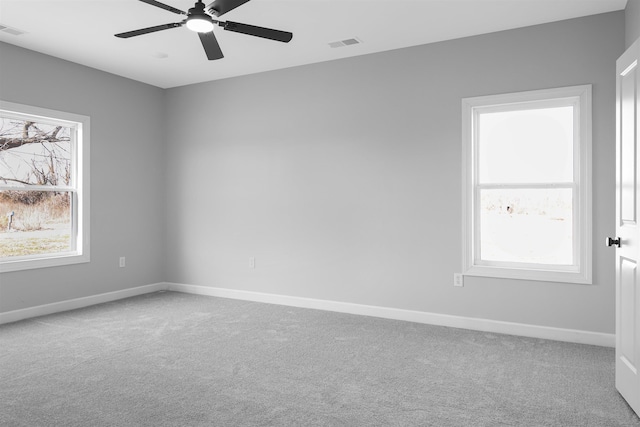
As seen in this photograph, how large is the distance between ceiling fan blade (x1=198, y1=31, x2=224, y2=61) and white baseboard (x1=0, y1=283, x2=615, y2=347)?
2.81m

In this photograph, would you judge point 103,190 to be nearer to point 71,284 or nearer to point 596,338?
point 71,284

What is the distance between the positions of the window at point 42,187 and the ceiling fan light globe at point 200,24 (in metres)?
2.60

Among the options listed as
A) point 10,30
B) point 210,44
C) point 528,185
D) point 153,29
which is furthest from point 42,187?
point 528,185

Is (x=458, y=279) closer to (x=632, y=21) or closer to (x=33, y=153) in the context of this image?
(x=632, y=21)

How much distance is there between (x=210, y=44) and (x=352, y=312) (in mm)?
2979

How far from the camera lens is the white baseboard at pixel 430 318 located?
371cm

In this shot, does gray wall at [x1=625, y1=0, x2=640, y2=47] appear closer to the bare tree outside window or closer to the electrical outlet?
the electrical outlet

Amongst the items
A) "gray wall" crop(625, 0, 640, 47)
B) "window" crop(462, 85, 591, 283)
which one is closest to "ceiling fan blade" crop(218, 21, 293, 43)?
"window" crop(462, 85, 591, 283)

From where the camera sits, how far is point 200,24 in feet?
9.62

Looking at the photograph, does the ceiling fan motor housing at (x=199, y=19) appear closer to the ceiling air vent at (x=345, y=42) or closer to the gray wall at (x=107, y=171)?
the ceiling air vent at (x=345, y=42)

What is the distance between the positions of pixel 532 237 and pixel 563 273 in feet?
1.38

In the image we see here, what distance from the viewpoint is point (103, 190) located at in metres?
5.25

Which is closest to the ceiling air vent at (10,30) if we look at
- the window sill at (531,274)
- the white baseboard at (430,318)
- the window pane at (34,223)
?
the window pane at (34,223)

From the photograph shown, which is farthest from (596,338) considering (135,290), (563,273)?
(135,290)
